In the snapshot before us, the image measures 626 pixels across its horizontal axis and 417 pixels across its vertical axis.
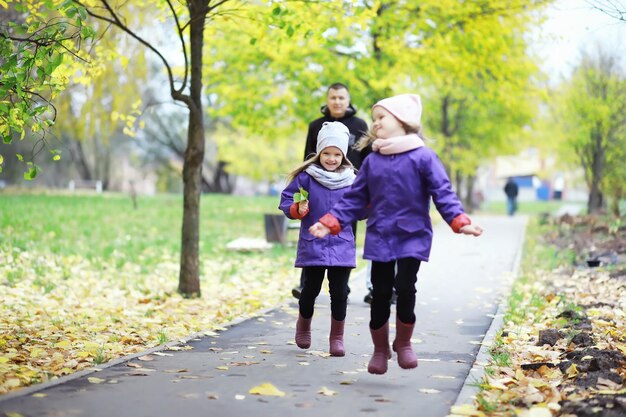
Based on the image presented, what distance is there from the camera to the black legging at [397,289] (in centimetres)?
536

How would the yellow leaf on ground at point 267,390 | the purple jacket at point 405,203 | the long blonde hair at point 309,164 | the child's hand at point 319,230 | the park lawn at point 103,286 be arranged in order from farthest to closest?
the park lawn at point 103,286 → the long blonde hair at point 309,164 → the child's hand at point 319,230 → the purple jacket at point 405,203 → the yellow leaf on ground at point 267,390

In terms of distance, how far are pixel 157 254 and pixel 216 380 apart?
349 inches

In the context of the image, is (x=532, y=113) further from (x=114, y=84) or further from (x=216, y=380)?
(x=216, y=380)

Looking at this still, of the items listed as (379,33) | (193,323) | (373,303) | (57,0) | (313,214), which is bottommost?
Answer: (193,323)

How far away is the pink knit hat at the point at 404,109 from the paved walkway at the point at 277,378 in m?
1.73

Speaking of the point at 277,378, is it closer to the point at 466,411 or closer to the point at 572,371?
the point at 466,411

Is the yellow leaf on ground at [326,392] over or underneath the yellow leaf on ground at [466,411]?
underneath

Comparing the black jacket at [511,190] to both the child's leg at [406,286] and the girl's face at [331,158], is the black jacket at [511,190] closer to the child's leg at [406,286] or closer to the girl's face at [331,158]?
the girl's face at [331,158]

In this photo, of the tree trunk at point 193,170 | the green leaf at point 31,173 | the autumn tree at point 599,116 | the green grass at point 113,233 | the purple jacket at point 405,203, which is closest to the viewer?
the purple jacket at point 405,203

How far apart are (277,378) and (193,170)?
180 inches

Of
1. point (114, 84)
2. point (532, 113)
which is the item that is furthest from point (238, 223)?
point (532, 113)

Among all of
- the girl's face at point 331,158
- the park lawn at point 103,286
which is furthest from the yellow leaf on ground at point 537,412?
the park lawn at point 103,286

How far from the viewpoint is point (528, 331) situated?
745cm

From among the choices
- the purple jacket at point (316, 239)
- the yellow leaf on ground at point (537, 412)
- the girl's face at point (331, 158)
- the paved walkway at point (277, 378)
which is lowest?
the paved walkway at point (277, 378)
